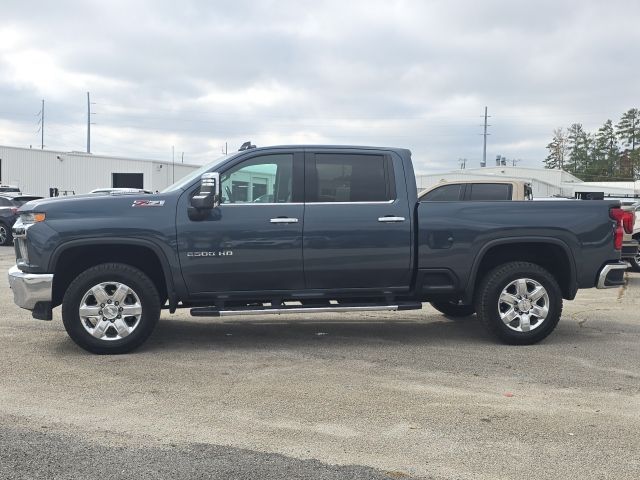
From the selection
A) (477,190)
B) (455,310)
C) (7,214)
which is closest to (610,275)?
(455,310)

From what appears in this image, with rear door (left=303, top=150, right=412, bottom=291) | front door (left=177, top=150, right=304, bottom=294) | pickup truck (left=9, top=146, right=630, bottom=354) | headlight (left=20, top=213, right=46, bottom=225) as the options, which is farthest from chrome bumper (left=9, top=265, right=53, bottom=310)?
rear door (left=303, top=150, right=412, bottom=291)

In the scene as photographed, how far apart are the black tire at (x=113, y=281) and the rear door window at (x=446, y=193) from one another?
25.4 feet

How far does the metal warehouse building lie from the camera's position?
3962 cm

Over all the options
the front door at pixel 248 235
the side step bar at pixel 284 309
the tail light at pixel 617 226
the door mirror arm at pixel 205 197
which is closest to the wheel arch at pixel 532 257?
the tail light at pixel 617 226

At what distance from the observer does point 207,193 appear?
5789 mm

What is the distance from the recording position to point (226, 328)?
7.32 m

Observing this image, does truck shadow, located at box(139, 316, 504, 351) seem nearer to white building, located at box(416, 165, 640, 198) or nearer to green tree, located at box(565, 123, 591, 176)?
white building, located at box(416, 165, 640, 198)

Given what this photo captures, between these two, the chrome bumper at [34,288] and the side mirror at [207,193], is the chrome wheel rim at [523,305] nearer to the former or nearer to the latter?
the side mirror at [207,193]

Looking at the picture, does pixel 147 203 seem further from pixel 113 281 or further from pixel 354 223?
pixel 354 223

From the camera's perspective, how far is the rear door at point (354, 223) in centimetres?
611

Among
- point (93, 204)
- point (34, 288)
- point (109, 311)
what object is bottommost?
point (109, 311)

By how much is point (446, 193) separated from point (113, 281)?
27.1ft

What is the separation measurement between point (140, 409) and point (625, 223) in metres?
5.40

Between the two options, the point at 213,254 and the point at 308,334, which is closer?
the point at 213,254
